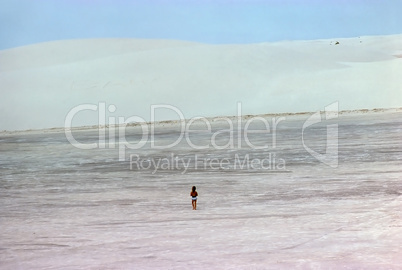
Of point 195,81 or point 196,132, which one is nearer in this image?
point 196,132

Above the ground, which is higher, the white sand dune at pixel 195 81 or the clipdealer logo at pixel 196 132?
the white sand dune at pixel 195 81

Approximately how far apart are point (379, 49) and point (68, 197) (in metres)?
34.9

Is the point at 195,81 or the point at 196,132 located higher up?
the point at 195,81

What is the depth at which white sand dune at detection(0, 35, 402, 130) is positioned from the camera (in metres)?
26.5

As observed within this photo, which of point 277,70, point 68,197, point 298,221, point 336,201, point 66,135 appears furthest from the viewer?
point 277,70

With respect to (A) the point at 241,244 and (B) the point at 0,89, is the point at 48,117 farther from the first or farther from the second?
(A) the point at 241,244

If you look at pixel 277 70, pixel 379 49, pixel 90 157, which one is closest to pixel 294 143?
pixel 90 157

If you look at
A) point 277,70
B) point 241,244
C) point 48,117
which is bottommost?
point 241,244

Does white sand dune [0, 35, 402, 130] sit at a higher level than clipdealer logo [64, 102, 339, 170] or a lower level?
higher

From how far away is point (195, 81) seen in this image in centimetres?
3017

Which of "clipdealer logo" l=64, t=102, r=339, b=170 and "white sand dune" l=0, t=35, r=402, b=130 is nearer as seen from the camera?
"clipdealer logo" l=64, t=102, r=339, b=170

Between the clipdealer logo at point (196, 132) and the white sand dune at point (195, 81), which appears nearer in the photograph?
the clipdealer logo at point (196, 132)

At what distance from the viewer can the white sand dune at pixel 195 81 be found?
2645cm

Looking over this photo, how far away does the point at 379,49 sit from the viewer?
41.4 metres
